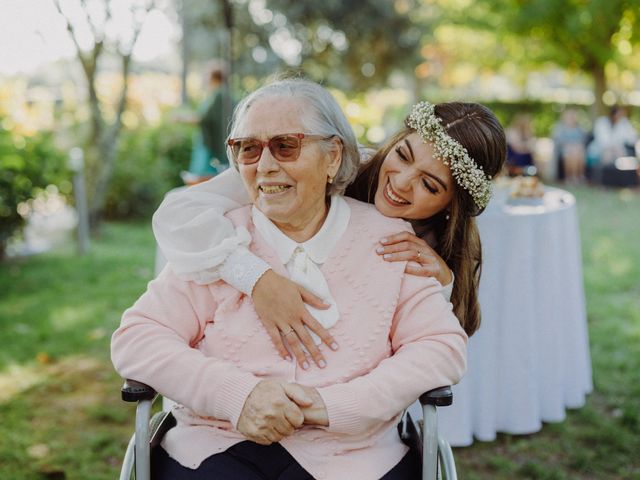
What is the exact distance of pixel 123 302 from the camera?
573cm

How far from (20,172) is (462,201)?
5.55 meters

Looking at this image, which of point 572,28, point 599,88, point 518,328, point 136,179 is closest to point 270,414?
point 518,328

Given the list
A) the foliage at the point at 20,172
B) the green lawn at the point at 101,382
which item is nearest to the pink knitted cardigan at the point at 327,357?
the green lawn at the point at 101,382

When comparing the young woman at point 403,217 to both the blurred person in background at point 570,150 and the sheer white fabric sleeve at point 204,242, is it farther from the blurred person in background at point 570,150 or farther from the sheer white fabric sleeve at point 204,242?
the blurred person in background at point 570,150

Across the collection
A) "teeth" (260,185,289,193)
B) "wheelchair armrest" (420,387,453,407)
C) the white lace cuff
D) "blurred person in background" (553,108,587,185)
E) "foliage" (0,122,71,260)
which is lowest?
"blurred person in background" (553,108,587,185)

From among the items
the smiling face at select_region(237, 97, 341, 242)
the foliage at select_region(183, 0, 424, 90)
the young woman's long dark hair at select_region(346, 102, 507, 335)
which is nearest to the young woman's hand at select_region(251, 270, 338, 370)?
the smiling face at select_region(237, 97, 341, 242)

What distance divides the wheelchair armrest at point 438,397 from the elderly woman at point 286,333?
42 millimetres

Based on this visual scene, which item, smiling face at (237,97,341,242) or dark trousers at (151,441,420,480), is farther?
smiling face at (237,97,341,242)

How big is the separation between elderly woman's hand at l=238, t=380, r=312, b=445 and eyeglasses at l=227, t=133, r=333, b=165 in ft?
2.20

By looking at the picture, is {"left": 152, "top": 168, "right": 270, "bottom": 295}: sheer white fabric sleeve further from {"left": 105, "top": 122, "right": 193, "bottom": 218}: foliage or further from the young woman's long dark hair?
{"left": 105, "top": 122, "right": 193, "bottom": 218}: foliage

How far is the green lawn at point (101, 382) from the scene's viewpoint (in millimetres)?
3326

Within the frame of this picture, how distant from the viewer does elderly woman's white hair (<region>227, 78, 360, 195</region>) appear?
202 centimetres

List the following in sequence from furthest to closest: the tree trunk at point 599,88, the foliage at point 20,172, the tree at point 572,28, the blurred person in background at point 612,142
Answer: the tree trunk at point 599,88 → the tree at point 572,28 → the blurred person in background at point 612,142 → the foliage at point 20,172

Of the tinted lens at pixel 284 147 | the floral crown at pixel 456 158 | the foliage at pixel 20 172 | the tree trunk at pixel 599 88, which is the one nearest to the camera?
the tinted lens at pixel 284 147
